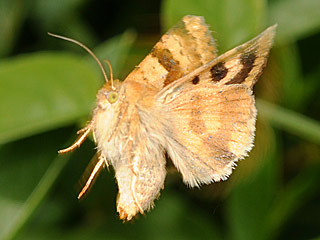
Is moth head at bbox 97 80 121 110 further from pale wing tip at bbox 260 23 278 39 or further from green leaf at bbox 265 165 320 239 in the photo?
green leaf at bbox 265 165 320 239

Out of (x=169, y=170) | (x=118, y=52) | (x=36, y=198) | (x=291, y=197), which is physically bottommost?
(x=291, y=197)

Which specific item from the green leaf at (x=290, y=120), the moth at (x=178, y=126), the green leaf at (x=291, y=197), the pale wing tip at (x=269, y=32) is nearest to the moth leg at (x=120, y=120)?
the moth at (x=178, y=126)

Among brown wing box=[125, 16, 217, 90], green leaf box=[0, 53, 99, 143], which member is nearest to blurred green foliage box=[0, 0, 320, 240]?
green leaf box=[0, 53, 99, 143]

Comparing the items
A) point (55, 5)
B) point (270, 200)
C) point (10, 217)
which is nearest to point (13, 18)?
point (55, 5)

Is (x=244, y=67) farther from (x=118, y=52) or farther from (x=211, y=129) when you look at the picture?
(x=118, y=52)

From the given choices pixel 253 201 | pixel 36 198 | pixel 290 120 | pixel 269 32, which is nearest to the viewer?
pixel 269 32

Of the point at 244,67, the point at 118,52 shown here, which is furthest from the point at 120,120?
the point at 118,52
